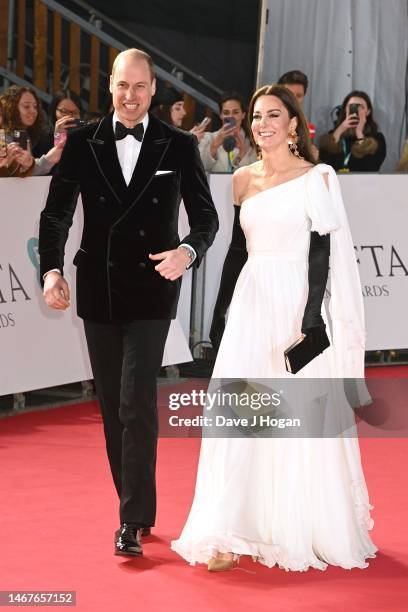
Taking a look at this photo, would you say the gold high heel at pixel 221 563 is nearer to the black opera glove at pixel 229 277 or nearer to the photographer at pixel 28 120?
the black opera glove at pixel 229 277

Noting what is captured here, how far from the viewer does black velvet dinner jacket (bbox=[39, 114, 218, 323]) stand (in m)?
4.96

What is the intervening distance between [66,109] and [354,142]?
241cm

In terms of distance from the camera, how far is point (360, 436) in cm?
741

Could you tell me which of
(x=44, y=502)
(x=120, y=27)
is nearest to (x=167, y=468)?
(x=44, y=502)

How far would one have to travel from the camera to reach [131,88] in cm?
490

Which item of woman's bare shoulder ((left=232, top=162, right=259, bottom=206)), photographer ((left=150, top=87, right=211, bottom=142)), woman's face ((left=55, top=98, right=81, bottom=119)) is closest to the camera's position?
woman's bare shoulder ((left=232, top=162, right=259, bottom=206))

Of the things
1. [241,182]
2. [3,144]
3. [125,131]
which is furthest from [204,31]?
[125,131]

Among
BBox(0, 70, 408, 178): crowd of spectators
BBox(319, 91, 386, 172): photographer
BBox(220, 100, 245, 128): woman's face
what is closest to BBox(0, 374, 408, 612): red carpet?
BBox(0, 70, 408, 178): crowd of spectators

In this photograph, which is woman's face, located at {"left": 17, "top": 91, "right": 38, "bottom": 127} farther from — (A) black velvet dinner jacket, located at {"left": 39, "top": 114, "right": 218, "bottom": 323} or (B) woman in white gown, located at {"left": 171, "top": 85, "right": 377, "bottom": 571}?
(B) woman in white gown, located at {"left": 171, "top": 85, "right": 377, "bottom": 571}

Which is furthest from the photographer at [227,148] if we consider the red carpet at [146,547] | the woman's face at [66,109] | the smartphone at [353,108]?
the red carpet at [146,547]

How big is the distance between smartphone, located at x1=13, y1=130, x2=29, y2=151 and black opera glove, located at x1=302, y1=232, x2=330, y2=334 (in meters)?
3.25

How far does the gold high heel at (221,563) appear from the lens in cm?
486

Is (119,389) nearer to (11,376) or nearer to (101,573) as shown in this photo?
(101,573)

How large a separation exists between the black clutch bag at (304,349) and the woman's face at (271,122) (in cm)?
74
